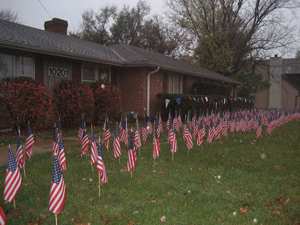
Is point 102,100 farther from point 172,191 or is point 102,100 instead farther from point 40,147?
point 172,191

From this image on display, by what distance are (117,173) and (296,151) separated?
5713mm

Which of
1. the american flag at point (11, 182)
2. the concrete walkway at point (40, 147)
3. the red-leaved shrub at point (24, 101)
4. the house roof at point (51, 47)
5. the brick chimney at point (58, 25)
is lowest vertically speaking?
the concrete walkway at point (40, 147)

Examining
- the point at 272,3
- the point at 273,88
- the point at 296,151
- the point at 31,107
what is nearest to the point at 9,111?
the point at 31,107

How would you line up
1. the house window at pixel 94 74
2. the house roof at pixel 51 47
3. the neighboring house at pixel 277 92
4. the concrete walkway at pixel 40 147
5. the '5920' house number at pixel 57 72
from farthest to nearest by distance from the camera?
the neighboring house at pixel 277 92, the house window at pixel 94 74, the '5920' house number at pixel 57 72, the house roof at pixel 51 47, the concrete walkway at pixel 40 147

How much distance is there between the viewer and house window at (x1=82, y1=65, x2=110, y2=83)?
14081mm

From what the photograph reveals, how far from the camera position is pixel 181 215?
400 centimetres

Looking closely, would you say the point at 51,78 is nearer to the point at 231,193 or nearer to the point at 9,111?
the point at 9,111

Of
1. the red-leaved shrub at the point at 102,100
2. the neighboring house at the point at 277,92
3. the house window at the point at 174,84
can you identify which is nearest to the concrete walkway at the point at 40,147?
the red-leaved shrub at the point at 102,100

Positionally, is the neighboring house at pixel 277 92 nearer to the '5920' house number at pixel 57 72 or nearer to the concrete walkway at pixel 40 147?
the '5920' house number at pixel 57 72

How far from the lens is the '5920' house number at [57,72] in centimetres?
1213

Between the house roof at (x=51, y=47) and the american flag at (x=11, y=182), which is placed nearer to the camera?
the american flag at (x=11, y=182)

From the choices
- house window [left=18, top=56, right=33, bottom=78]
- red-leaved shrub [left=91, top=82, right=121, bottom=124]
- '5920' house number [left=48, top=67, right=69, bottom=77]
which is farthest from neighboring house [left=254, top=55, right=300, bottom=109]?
house window [left=18, top=56, right=33, bottom=78]

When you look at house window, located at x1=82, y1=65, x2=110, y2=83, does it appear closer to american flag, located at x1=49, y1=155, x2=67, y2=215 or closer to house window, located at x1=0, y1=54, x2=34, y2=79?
house window, located at x1=0, y1=54, x2=34, y2=79

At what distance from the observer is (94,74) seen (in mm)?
14570
